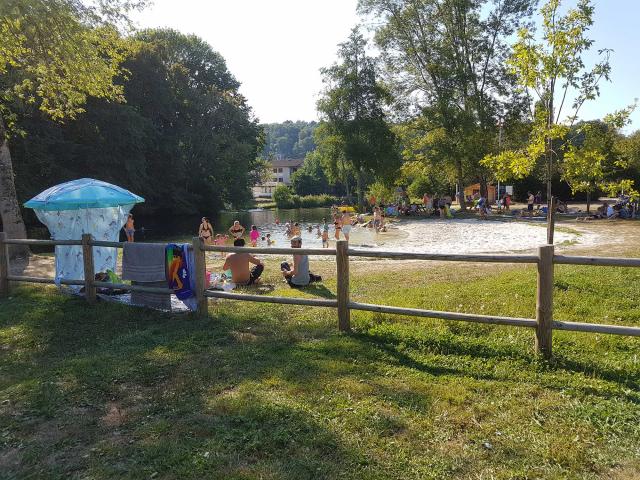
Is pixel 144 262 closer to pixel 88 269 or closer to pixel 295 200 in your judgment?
pixel 88 269

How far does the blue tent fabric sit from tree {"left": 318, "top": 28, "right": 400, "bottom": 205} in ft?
101

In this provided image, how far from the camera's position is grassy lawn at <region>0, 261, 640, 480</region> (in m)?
3.56

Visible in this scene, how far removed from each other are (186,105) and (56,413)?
157ft

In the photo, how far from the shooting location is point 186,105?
48.8 metres

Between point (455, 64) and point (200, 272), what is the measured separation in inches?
1286

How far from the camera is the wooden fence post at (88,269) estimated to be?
8336mm

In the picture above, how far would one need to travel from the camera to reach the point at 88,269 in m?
8.55

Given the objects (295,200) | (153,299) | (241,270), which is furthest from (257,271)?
(295,200)

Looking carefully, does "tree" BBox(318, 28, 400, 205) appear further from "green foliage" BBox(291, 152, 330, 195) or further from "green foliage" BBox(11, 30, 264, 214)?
"green foliage" BBox(291, 152, 330, 195)

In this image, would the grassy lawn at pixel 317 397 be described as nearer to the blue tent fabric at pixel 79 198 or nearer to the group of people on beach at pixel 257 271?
the group of people on beach at pixel 257 271

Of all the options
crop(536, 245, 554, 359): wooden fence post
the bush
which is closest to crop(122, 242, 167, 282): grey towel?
crop(536, 245, 554, 359): wooden fence post

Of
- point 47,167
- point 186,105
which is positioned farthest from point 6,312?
point 186,105

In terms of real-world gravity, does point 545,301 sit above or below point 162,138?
below

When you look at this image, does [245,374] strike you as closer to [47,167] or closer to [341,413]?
[341,413]
